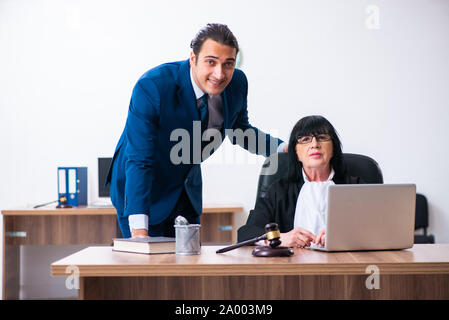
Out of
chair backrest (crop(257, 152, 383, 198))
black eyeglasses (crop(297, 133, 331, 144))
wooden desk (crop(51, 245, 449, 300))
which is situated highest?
black eyeglasses (crop(297, 133, 331, 144))

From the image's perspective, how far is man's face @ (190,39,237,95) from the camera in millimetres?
1934

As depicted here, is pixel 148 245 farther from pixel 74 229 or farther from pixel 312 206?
pixel 74 229

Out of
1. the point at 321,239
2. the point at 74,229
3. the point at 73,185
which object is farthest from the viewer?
the point at 73,185

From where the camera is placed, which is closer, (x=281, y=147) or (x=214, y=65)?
(x=214, y=65)

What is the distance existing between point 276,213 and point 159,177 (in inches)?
18.5

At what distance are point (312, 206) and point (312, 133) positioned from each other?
11.0 inches

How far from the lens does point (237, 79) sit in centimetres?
225

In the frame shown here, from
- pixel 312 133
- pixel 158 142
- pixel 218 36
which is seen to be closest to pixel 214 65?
pixel 218 36

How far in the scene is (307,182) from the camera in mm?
2152

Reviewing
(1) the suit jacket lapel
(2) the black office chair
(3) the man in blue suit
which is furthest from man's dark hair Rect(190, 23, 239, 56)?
(2) the black office chair

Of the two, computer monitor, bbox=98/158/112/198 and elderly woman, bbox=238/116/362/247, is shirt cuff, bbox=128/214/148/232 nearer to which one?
elderly woman, bbox=238/116/362/247

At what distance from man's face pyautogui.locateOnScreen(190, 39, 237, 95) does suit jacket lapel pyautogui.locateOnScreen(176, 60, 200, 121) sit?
0.21 feet

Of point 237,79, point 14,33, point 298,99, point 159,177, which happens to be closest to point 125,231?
point 159,177
